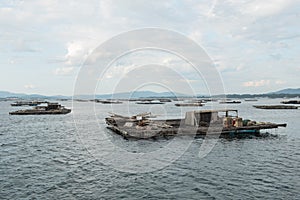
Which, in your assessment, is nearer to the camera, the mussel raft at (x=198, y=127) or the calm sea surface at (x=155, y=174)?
the calm sea surface at (x=155, y=174)

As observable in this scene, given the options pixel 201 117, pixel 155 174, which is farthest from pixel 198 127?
pixel 155 174

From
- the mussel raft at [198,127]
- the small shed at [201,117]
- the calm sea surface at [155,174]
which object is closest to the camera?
the calm sea surface at [155,174]

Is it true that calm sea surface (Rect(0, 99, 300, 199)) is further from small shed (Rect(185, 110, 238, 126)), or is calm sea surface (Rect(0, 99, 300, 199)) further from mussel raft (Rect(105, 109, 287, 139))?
small shed (Rect(185, 110, 238, 126))

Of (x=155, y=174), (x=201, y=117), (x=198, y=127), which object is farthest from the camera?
(x=201, y=117)

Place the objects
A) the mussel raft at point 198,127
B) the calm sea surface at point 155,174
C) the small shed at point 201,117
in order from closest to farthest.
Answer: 1. the calm sea surface at point 155,174
2. the mussel raft at point 198,127
3. the small shed at point 201,117

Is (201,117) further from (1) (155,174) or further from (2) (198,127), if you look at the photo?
(1) (155,174)

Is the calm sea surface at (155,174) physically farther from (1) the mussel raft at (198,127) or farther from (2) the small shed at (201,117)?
(2) the small shed at (201,117)

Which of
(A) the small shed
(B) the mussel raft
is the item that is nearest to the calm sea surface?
(B) the mussel raft

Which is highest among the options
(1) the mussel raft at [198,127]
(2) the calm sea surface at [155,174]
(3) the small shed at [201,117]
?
(3) the small shed at [201,117]

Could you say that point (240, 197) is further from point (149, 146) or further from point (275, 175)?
point (149, 146)

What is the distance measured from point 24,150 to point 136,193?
24.0 meters

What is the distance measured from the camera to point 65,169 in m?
30.0

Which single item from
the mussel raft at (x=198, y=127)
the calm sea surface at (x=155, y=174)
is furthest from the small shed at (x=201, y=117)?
the calm sea surface at (x=155, y=174)

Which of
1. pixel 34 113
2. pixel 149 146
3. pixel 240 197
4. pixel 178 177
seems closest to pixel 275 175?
pixel 240 197
